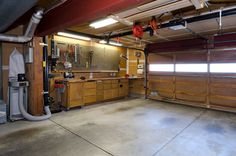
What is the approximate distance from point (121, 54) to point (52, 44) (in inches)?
140

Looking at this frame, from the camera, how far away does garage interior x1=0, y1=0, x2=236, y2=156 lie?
8.95 ft

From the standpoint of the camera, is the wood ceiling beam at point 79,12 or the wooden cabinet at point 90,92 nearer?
the wood ceiling beam at point 79,12

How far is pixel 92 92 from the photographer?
5.72 m

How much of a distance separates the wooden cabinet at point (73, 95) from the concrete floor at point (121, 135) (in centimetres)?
49

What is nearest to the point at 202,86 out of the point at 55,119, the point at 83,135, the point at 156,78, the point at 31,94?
the point at 156,78

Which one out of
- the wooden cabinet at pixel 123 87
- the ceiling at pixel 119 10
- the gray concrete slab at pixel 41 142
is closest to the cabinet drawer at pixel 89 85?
the wooden cabinet at pixel 123 87

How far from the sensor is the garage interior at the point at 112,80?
2727mm

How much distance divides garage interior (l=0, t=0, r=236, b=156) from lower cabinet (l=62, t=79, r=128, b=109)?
35 millimetres

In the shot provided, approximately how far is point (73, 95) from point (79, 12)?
119 inches

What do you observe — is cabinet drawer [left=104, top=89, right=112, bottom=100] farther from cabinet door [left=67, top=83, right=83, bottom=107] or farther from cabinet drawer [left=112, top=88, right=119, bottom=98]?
cabinet door [left=67, top=83, right=83, bottom=107]

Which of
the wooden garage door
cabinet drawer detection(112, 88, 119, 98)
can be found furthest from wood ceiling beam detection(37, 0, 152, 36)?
the wooden garage door

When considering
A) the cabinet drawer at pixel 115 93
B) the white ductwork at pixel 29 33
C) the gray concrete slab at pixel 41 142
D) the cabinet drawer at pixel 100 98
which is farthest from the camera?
the cabinet drawer at pixel 115 93

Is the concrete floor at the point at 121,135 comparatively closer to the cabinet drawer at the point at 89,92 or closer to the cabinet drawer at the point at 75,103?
the cabinet drawer at the point at 75,103

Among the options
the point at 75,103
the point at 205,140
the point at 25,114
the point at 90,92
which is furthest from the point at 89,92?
the point at 205,140
